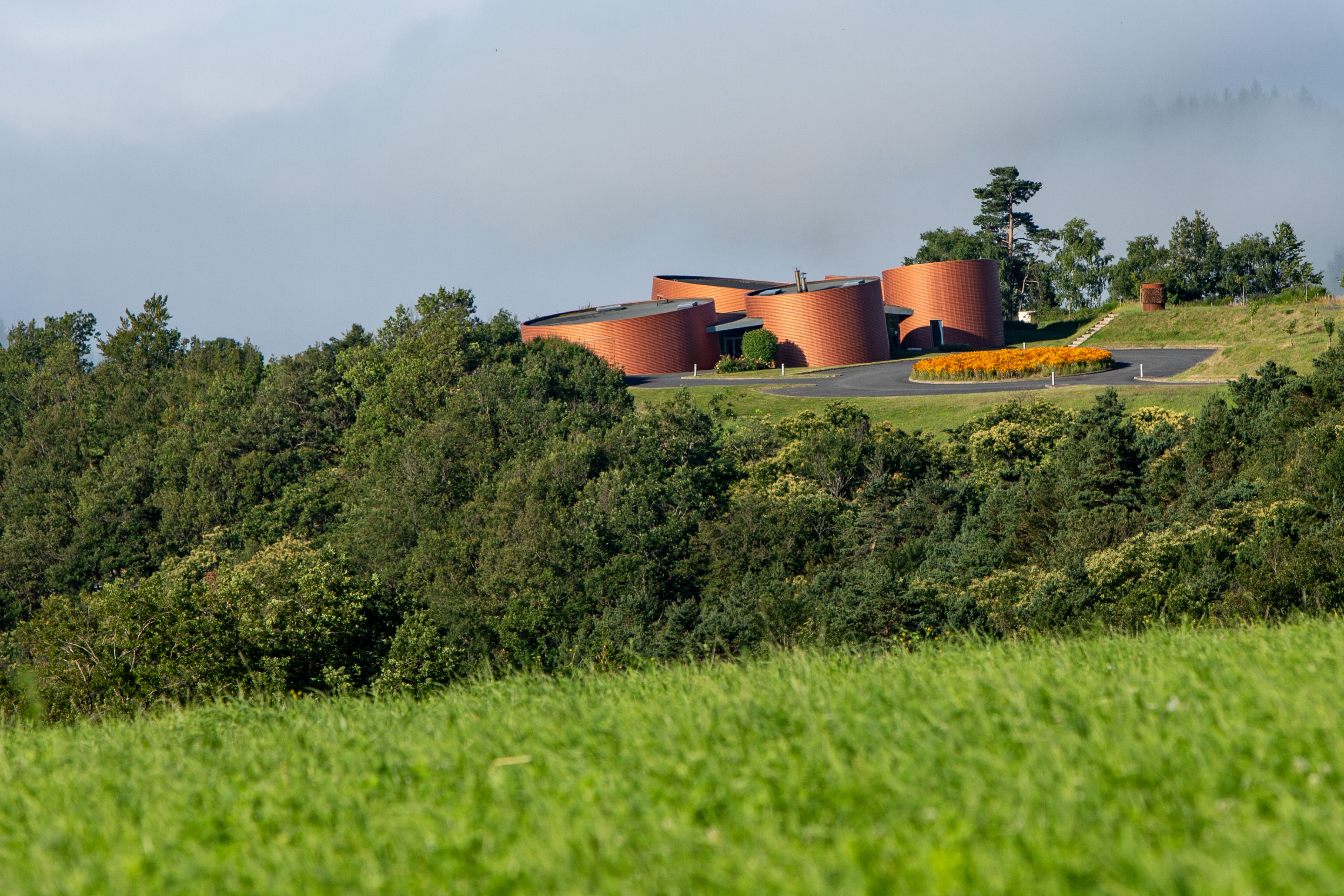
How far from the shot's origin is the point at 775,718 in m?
4.85

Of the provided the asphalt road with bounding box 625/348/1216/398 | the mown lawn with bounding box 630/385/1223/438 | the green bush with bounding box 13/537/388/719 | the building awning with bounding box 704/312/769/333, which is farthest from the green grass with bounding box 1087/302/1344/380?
the green bush with bounding box 13/537/388/719

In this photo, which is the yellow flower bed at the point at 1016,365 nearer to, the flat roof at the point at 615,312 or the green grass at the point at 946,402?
the green grass at the point at 946,402

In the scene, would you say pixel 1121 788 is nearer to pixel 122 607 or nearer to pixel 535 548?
pixel 122 607

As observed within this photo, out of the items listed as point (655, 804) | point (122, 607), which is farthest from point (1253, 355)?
point (655, 804)

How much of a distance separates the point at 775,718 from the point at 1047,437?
34802mm

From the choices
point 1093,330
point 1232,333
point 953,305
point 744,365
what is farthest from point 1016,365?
point 1093,330

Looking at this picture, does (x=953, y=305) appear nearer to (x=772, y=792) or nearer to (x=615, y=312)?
(x=615, y=312)

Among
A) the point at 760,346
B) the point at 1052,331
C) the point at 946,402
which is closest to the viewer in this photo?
the point at 946,402

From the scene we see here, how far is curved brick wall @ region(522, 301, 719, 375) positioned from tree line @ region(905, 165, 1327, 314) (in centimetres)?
2946

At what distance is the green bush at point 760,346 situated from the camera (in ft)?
205

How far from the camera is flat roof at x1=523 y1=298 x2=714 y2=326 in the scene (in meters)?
65.8

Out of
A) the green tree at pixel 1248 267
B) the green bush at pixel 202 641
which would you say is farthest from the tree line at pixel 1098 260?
the green bush at pixel 202 641

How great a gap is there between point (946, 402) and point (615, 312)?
31.1 m

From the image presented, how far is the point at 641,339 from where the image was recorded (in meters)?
62.6
